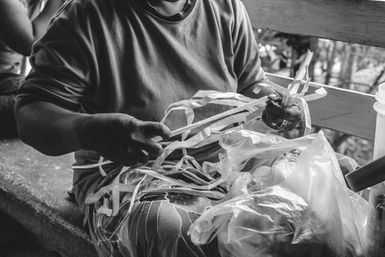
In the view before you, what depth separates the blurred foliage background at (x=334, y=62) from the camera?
2.58 metres

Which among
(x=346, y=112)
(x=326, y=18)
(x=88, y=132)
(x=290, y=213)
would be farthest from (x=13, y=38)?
(x=290, y=213)

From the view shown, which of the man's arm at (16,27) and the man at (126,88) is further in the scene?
the man's arm at (16,27)

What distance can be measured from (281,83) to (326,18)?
29 cm

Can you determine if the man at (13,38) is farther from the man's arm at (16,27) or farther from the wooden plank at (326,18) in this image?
the wooden plank at (326,18)

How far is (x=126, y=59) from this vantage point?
3.86 feet

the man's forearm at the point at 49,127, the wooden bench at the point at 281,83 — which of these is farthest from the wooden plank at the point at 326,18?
the man's forearm at the point at 49,127

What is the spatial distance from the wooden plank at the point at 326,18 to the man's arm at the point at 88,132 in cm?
86

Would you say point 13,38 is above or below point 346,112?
above

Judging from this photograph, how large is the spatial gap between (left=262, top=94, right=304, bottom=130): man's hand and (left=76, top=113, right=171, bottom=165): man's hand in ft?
0.97

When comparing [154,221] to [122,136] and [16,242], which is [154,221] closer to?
[122,136]

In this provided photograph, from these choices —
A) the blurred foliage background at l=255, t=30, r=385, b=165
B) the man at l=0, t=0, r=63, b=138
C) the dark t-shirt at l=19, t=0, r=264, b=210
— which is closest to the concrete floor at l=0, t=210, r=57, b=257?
the man at l=0, t=0, r=63, b=138

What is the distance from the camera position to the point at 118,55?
1.17 metres

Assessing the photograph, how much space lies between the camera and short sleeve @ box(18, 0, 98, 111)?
1112 mm

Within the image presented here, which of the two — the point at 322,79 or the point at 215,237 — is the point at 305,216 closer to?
the point at 215,237
